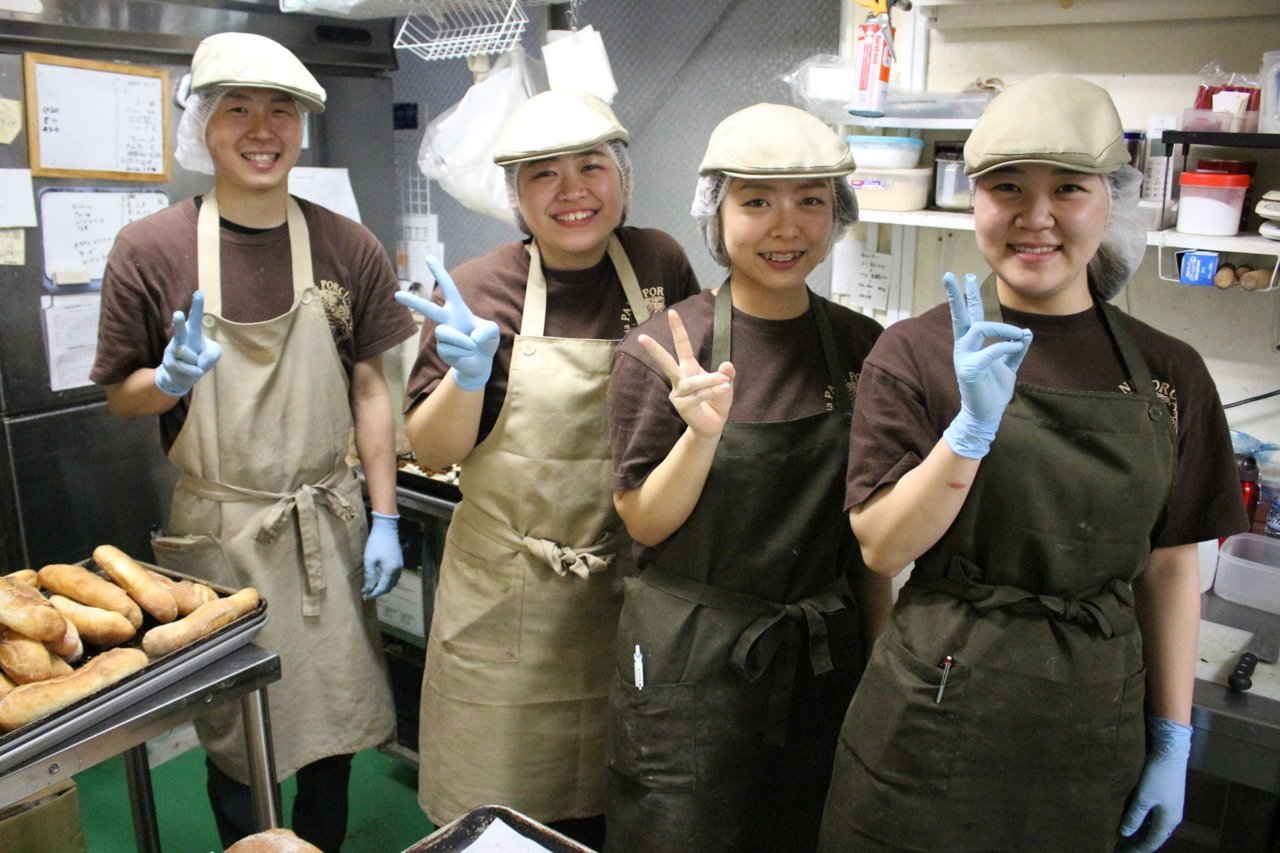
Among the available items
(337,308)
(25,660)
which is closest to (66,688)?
(25,660)

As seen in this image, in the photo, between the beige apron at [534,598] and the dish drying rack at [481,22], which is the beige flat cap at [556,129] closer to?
the beige apron at [534,598]

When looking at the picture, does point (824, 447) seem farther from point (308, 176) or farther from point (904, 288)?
point (308, 176)

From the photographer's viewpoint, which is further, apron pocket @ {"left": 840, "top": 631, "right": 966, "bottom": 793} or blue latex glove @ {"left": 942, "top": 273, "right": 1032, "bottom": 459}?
apron pocket @ {"left": 840, "top": 631, "right": 966, "bottom": 793}

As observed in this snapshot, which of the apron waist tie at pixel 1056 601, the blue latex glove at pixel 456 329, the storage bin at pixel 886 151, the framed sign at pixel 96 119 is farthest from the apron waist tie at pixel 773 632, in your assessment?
the framed sign at pixel 96 119

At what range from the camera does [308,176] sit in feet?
9.63

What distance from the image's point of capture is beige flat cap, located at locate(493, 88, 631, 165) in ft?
5.80

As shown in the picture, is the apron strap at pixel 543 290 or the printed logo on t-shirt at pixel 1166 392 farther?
the apron strap at pixel 543 290

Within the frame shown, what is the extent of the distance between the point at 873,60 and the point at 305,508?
4.85 feet

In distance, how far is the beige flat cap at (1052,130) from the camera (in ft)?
4.38

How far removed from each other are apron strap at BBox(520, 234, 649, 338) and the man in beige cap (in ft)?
1.60

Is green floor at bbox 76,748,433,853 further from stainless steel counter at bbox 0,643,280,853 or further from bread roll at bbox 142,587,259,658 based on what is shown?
bread roll at bbox 142,587,259,658

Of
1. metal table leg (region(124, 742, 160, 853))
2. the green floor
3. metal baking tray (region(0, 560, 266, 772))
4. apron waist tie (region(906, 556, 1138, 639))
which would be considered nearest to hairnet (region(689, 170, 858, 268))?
apron waist tie (region(906, 556, 1138, 639))

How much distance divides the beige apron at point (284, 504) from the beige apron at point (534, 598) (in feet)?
0.90

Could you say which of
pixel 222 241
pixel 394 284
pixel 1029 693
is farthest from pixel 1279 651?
pixel 222 241
